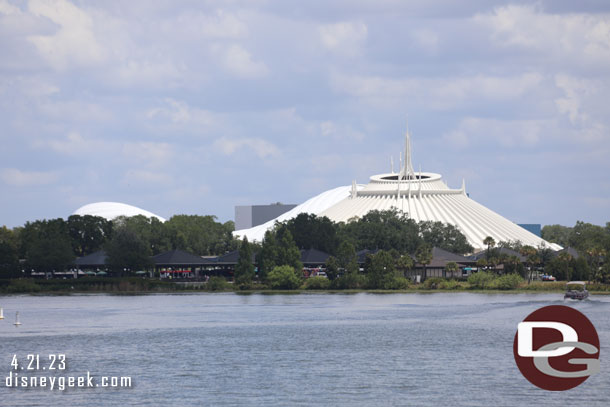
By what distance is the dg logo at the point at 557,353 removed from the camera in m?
38.5

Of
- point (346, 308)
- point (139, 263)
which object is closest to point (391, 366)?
point (346, 308)

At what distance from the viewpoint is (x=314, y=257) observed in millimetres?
119562

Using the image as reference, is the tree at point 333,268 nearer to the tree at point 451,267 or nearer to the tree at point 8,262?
the tree at point 451,267

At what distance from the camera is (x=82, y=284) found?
11088 cm

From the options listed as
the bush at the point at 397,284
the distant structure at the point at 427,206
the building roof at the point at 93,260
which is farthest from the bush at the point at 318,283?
the distant structure at the point at 427,206

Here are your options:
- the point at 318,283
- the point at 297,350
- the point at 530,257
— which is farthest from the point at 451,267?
the point at 297,350

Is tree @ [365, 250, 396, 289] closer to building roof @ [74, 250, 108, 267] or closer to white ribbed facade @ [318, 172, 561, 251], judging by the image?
building roof @ [74, 250, 108, 267]

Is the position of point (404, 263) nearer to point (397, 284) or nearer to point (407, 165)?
point (397, 284)

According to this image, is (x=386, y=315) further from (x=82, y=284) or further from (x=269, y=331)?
(x=82, y=284)

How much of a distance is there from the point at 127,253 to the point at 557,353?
2953 inches

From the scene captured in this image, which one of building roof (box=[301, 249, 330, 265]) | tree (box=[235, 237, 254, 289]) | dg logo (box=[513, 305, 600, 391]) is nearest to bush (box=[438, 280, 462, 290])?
tree (box=[235, 237, 254, 289])

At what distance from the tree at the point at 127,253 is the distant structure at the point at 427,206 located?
145ft

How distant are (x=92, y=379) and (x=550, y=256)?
273 feet

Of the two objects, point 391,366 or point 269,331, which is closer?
point 391,366
